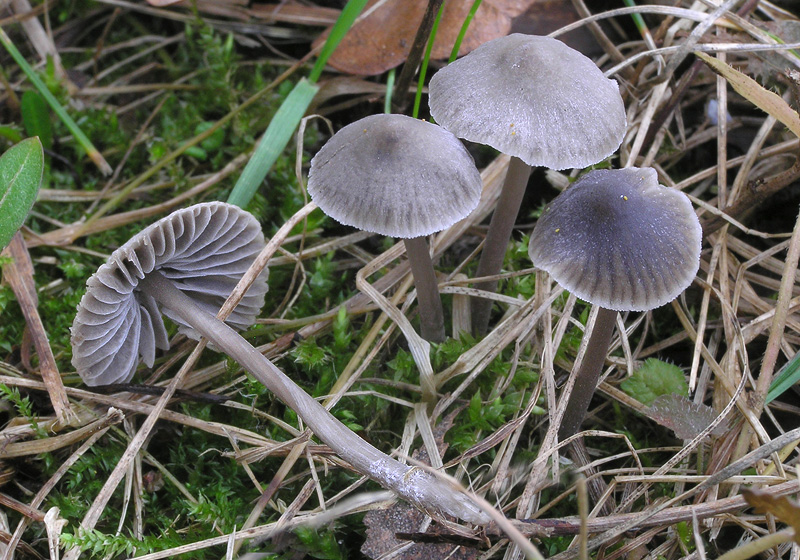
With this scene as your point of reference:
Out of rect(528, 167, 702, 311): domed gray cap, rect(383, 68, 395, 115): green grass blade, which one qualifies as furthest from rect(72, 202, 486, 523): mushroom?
rect(383, 68, 395, 115): green grass blade

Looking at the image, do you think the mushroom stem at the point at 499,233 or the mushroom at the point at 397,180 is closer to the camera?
the mushroom at the point at 397,180

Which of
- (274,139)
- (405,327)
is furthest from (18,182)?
(405,327)

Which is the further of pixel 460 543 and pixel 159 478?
pixel 159 478

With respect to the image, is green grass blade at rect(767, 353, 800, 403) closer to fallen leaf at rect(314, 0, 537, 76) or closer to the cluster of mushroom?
the cluster of mushroom

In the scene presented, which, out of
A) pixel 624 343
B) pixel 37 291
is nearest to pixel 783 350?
pixel 624 343

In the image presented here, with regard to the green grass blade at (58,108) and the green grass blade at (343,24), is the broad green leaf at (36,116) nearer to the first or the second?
the green grass blade at (58,108)

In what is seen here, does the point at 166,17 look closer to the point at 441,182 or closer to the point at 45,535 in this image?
the point at 441,182

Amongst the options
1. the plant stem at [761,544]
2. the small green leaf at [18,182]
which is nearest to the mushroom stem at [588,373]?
the plant stem at [761,544]
